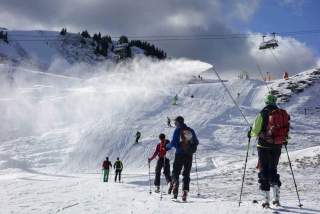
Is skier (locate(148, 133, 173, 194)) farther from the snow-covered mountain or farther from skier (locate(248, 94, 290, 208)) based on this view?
the snow-covered mountain

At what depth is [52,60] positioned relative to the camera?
570 feet

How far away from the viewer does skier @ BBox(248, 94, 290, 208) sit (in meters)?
9.62

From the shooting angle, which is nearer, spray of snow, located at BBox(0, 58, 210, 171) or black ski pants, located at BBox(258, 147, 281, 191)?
black ski pants, located at BBox(258, 147, 281, 191)

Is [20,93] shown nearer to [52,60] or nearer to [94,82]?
[94,82]

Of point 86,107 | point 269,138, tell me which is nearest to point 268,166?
point 269,138

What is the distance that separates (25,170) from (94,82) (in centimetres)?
4066

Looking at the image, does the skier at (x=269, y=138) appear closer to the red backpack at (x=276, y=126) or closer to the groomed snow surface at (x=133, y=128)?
the red backpack at (x=276, y=126)

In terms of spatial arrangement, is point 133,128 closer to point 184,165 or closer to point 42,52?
point 184,165

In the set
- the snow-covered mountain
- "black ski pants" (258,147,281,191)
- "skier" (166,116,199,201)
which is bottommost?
"black ski pants" (258,147,281,191)

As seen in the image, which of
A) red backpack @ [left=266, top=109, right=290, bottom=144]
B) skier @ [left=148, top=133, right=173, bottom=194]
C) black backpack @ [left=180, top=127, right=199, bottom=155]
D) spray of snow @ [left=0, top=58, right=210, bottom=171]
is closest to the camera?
red backpack @ [left=266, top=109, right=290, bottom=144]

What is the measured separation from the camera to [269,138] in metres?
9.67

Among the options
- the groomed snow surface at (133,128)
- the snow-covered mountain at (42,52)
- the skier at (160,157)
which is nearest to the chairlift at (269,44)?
the groomed snow surface at (133,128)

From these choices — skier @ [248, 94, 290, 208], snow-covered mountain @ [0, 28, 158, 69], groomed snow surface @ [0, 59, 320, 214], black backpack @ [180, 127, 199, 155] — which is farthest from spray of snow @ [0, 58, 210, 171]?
snow-covered mountain @ [0, 28, 158, 69]

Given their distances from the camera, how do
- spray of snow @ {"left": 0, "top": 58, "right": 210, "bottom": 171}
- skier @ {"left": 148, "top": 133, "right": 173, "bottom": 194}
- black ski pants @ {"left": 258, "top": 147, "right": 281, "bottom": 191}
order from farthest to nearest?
spray of snow @ {"left": 0, "top": 58, "right": 210, "bottom": 171} < skier @ {"left": 148, "top": 133, "right": 173, "bottom": 194} < black ski pants @ {"left": 258, "top": 147, "right": 281, "bottom": 191}
